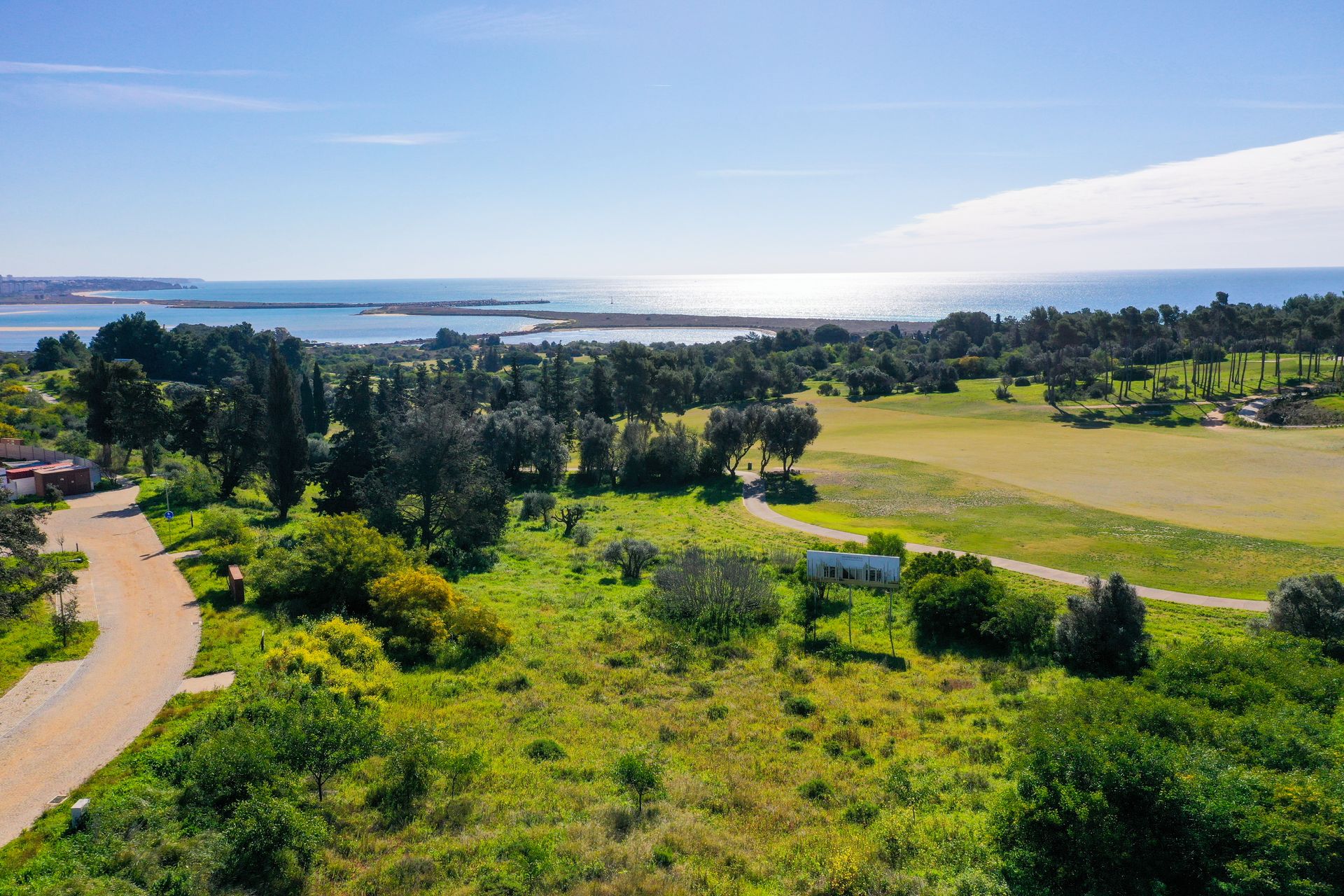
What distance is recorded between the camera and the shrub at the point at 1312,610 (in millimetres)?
25391

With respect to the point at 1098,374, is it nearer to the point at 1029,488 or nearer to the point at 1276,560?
the point at 1029,488

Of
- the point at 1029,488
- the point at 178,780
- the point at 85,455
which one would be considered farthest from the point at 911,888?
the point at 85,455

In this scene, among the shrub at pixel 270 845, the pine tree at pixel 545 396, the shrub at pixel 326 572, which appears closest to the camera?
the shrub at pixel 270 845

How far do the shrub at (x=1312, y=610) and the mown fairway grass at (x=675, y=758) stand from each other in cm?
293

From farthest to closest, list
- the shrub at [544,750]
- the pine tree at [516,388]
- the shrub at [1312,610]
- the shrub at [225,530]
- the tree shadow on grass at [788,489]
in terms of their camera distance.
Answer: the pine tree at [516,388], the tree shadow on grass at [788,489], the shrub at [225,530], the shrub at [1312,610], the shrub at [544,750]

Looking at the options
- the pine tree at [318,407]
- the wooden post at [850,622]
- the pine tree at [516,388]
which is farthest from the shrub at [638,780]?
the pine tree at [318,407]

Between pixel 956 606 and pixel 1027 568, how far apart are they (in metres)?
11.2

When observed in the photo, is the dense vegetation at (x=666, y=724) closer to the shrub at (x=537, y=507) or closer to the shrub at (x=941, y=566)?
the shrub at (x=941, y=566)

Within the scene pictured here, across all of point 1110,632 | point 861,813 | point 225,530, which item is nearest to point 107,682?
point 225,530

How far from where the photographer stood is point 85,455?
55469 mm

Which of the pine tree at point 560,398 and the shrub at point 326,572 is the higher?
the pine tree at point 560,398

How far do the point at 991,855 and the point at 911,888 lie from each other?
2213 millimetres

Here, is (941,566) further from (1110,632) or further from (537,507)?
(537,507)

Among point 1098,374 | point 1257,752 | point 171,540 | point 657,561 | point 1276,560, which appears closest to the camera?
point 1257,752
